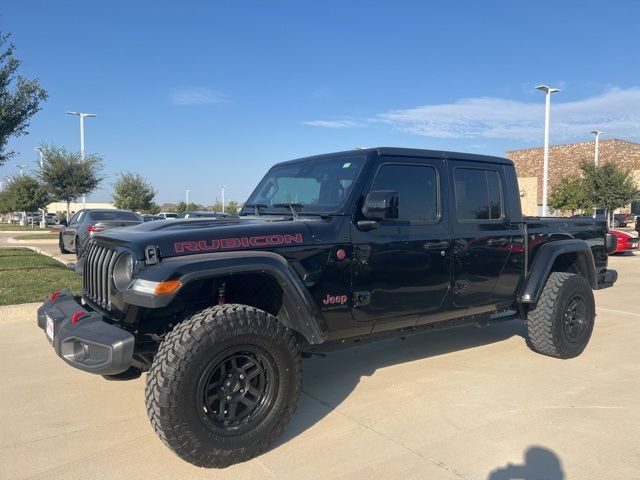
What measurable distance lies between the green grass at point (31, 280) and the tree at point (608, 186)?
28.2 meters

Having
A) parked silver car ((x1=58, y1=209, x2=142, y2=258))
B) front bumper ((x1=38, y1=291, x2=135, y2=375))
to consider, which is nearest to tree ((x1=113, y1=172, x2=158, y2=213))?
parked silver car ((x1=58, y1=209, x2=142, y2=258))

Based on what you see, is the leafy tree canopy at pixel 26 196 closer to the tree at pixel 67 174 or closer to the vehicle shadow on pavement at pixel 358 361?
the tree at pixel 67 174

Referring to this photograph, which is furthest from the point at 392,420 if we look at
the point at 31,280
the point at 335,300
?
the point at 31,280

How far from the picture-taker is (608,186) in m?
28.7

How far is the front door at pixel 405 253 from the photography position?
12.1 ft

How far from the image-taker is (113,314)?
3320mm

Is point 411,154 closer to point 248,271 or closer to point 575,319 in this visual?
point 248,271

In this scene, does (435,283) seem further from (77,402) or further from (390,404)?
(77,402)

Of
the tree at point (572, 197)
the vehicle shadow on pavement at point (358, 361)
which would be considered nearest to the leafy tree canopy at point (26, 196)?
the tree at point (572, 197)

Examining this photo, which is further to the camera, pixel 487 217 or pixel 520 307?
pixel 520 307

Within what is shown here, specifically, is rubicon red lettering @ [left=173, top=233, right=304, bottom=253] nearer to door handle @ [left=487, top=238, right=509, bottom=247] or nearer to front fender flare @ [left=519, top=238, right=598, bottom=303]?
door handle @ [left=487, top=238, right=509, bottom=247]

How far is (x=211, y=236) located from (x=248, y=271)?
36cm

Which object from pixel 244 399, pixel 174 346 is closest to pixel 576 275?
pixel 244 399

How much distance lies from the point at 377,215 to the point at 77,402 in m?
2.69
